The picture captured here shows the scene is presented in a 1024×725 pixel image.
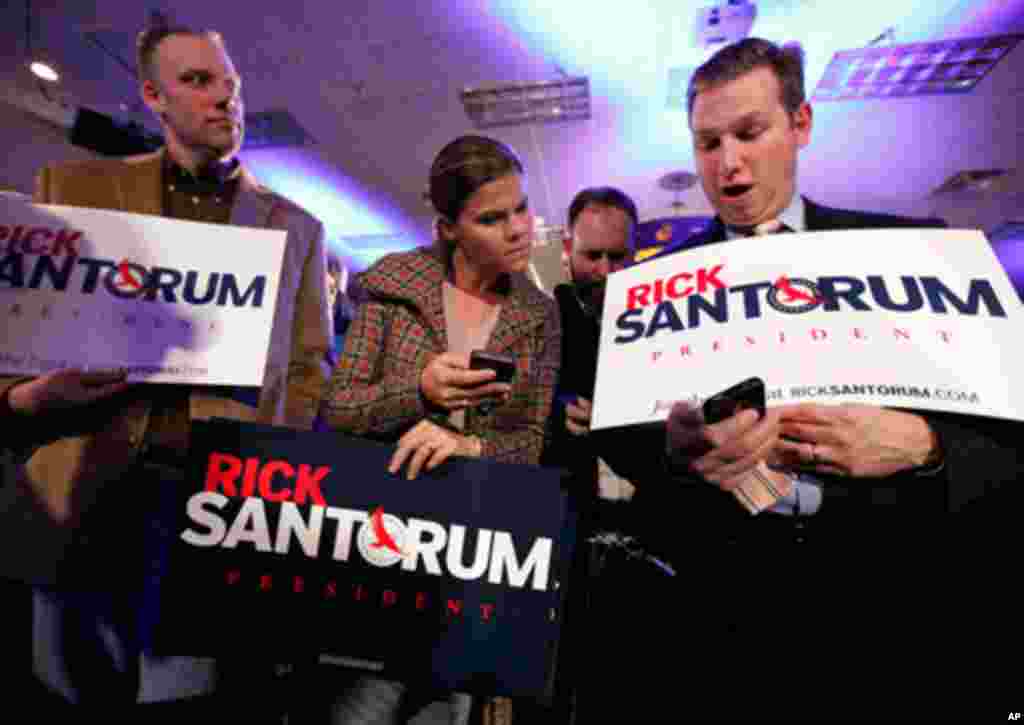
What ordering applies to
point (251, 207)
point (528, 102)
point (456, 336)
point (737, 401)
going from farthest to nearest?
1. point (528, 102)
2. point (251, 207)
3. point (456, 336)
4. point (737, 401)

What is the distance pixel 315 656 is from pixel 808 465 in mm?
935

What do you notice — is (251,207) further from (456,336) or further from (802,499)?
(802,499)

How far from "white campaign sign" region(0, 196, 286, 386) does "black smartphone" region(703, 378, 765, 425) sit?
97 cm

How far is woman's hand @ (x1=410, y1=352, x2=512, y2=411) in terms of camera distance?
40.5 inches

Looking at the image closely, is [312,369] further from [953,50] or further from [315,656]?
[953,50]

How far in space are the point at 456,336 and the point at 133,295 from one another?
74 centimetres

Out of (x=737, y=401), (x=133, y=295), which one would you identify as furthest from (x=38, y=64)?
(x=737, y=401)

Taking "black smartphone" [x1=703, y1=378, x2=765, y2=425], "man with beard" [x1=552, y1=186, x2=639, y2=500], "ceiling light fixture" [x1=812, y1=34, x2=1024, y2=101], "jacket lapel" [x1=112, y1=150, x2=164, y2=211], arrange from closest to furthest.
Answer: "black smartphone" [x1=703, y1=378, x2=765, y2=425] → "man with beard" [x1=552, y1=186, x2=639, y2=500] → "jacket lapel" [x1=112, y1=150, x2=164, y2=211] → "ceiling light fixture" [x1=812, y1=34, x2=1024, y2=101]

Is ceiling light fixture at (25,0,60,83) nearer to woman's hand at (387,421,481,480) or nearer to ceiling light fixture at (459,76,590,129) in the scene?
ceiling light fixture at (459,76,590,129)

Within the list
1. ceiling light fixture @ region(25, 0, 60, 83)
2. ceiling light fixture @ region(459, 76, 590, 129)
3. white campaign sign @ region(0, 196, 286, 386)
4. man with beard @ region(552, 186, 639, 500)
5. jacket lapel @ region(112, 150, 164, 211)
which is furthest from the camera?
ceiling light fixture @ region(459, 76, 590, 129)

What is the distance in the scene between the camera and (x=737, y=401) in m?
0.71

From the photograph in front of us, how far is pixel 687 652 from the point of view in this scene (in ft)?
3.27

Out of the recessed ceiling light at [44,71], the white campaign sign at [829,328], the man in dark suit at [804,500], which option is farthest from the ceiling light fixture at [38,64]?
the white campaign sign at [829,328]

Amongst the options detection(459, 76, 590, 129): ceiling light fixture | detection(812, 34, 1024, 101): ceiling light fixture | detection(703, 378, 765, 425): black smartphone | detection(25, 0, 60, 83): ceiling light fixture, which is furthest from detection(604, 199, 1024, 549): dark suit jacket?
detection(25, 0, 60, 83): ceiling light fixture
